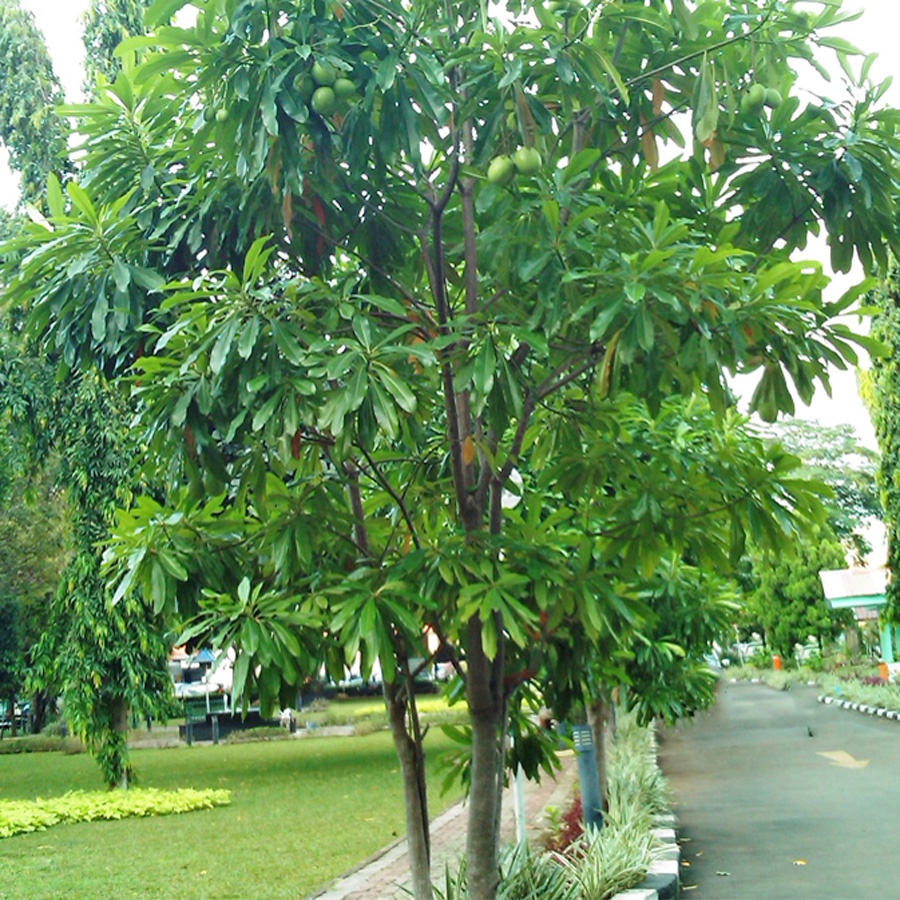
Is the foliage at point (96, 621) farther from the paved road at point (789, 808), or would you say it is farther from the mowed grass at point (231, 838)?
the paved road at point (789, 808)

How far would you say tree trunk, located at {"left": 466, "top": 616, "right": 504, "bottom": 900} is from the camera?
18.1 feet

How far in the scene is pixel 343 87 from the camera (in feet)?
14.4

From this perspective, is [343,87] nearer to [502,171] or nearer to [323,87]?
[323,87]

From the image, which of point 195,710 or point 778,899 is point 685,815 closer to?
point 778,899

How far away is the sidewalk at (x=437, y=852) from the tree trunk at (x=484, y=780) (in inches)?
36.6

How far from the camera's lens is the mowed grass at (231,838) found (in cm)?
1063

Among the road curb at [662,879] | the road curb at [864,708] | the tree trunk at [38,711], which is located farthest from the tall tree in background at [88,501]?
the tree trunk at [38,711]

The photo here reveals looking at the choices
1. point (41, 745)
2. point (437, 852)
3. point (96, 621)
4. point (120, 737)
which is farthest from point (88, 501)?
point (41, 745)

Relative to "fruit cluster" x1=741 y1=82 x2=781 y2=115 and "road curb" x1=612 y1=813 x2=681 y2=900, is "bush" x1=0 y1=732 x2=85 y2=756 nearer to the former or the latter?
"road curb" x1=612 y1=813 x2=681 y2=900

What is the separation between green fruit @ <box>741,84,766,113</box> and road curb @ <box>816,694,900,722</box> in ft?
84.1

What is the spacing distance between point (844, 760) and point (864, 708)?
38.9 ft

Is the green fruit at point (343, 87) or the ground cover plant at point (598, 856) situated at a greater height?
the green fruit at point (343, 87)

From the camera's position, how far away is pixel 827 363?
4.56 m

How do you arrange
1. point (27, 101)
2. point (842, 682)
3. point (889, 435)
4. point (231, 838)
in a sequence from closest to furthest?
point (231, 838)
point (27, 101)
point (889, 435)
point (842, 682)
